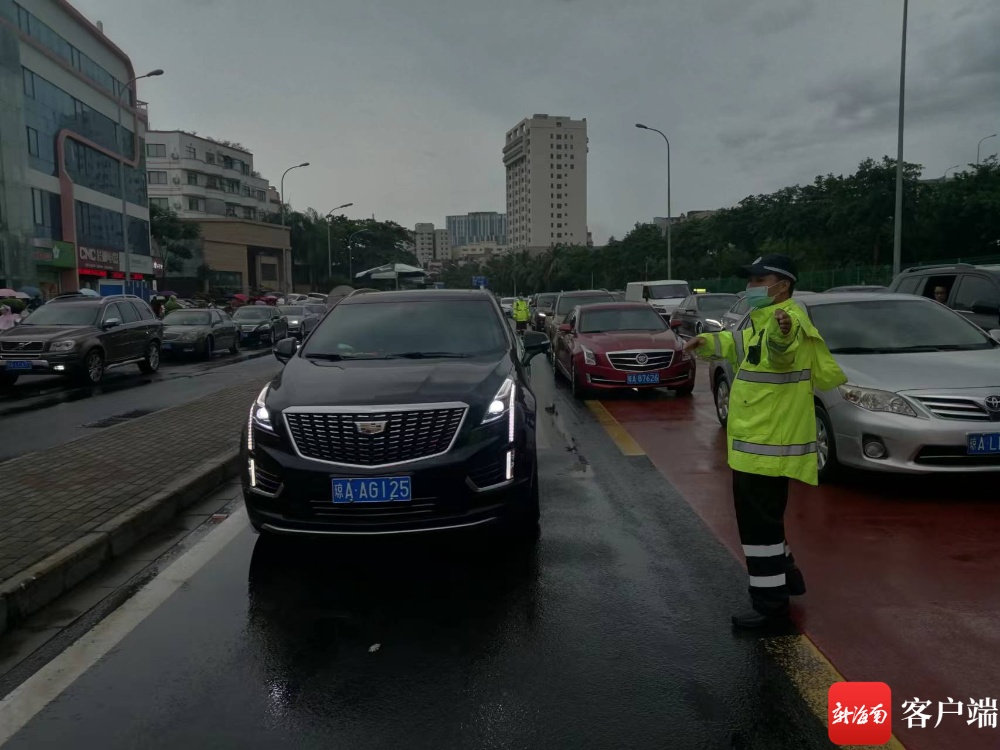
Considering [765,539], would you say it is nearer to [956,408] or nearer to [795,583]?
[795,583]

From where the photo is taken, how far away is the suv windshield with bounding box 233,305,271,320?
29484mm

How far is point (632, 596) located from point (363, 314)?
133 inches

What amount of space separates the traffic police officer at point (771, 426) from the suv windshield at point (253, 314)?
27134mm

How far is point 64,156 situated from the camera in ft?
143

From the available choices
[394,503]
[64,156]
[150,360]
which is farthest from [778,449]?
[64,156]

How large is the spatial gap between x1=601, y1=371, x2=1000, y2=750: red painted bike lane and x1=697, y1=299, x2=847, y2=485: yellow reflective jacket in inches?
29.6

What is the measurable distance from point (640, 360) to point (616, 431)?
8.60 feet

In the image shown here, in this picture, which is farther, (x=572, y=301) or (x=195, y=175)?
(x=195, y=175)

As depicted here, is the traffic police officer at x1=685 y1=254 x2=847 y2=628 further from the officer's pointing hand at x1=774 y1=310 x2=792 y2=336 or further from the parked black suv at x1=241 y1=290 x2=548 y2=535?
the parked black suv at x1=241 y1=290 x2=548 y2=535

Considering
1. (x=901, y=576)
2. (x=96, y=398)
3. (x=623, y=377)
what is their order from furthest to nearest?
(x=96, y=398) → (x=623, y=377) → (x=901, y=576)

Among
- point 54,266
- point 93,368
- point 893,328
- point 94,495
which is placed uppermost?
point 54,266

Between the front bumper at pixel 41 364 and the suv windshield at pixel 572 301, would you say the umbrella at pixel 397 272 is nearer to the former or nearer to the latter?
the suv windshield at pixel 572 301

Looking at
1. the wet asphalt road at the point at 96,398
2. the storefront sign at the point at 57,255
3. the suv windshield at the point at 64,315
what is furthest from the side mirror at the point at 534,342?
the storefront sign at the point at 57,255

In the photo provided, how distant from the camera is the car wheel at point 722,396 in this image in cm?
950
